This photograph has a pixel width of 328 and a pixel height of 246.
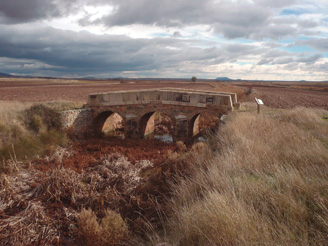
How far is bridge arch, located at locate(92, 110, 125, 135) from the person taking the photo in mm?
13484

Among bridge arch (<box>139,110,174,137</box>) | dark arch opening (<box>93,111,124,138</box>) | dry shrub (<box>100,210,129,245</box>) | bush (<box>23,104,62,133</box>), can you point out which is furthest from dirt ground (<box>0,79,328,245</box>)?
dark arch opening (<box>93,111,124,138</box>)

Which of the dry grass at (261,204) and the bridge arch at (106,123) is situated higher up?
the dry grass at (261,204)

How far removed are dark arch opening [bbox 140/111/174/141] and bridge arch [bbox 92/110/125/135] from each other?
1516 mm

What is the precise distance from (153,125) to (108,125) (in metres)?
2.97

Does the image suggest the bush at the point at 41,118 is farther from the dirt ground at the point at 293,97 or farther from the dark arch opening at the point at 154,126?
the dirt ground at the point at 293,97

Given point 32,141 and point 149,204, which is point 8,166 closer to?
point 32,141

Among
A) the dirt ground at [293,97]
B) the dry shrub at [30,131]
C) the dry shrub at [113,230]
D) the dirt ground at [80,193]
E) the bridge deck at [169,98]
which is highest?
the bridge deck at [169,98]

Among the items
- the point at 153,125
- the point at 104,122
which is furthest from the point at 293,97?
the point at 104,122

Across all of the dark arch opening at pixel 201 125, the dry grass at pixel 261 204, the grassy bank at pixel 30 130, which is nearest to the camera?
the dry grass at pixel 261 204

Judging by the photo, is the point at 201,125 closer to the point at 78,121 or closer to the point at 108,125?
the point at 108,125

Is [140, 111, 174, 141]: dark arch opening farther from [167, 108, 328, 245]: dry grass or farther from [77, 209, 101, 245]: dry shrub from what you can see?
[77, 209, 101, 245]: dry shrub

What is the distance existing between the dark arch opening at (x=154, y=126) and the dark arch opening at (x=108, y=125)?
5.79 feet

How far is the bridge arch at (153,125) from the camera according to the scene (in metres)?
13.1

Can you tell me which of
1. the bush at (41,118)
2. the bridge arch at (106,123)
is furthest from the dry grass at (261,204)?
the bridge arch at (106,123)
